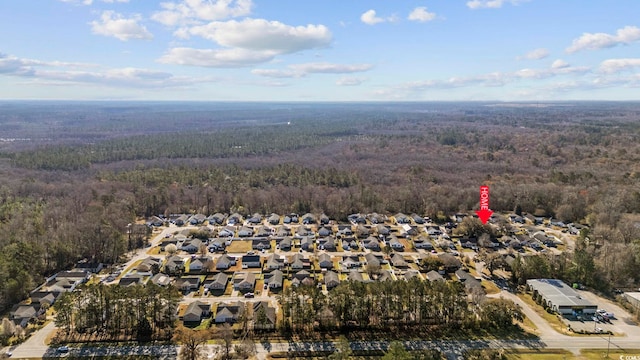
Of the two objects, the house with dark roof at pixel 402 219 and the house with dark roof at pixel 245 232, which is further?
the house with dark roof at pixel 402 219

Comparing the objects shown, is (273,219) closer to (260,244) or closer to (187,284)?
(260,244)

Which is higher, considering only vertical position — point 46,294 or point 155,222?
point 155,222

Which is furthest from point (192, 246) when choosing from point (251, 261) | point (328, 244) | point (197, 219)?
point (328, 244)

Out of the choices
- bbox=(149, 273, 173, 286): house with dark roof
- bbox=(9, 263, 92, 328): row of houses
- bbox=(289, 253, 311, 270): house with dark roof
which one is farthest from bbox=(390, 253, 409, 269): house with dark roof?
bbox=(9, 263, 92, 328): row of houses

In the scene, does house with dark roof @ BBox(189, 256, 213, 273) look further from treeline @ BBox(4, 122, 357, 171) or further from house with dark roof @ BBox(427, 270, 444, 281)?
treeline @ BBox(4, 122, 357, 171)

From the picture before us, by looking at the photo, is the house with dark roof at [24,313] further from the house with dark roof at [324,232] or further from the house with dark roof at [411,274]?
the house with dark roof at [411,274]

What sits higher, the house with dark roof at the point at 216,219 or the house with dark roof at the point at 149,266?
the house with dark roof at the point at 216,219

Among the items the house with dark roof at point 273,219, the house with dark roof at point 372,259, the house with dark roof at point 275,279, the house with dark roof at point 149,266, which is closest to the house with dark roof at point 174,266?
the house with dark roof at point 149,266
